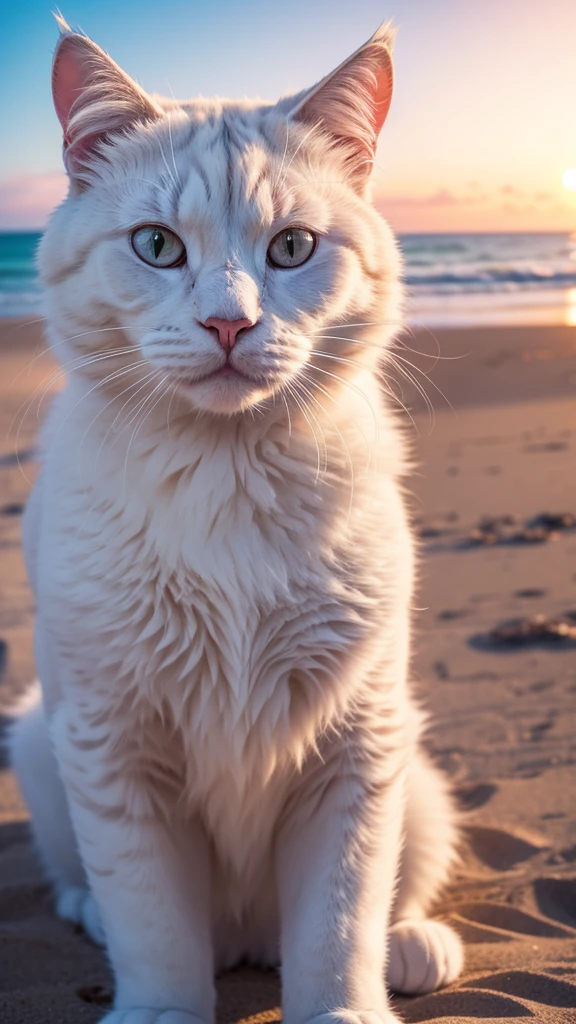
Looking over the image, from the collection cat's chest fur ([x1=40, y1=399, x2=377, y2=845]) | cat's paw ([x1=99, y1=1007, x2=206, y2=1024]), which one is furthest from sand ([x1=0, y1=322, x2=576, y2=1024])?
cat's chest fur ([x1=40, y1=399, x2=377, y2=845])

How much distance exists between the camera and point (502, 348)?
28.8 feet

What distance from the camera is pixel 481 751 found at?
8.86 ft

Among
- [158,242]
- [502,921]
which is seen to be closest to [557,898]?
[502,921]

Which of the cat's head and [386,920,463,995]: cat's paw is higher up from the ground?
the cat's head

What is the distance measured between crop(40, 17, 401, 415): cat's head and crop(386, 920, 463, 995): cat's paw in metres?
1.04

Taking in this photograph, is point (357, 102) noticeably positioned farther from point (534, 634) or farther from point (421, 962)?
point (534, 634)

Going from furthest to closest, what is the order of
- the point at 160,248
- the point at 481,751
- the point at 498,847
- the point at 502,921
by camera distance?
1. the point at 481,751
2. the point at 498,847
3. the point at 502,921
4. the point at 160,248

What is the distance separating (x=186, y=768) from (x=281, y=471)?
1.79 ft

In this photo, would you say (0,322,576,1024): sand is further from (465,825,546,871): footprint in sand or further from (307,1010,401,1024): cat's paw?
(307,1010,401,1024): cat's paw

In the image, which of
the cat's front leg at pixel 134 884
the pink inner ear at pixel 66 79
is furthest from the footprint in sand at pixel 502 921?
the pink inner ear at pixel 66 79

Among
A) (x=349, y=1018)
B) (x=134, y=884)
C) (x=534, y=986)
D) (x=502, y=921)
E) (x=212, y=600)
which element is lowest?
(x=502, y=921)

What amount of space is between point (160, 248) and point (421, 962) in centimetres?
136

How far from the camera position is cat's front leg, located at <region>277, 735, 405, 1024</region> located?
1.58m

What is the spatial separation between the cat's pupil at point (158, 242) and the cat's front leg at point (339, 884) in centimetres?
88
